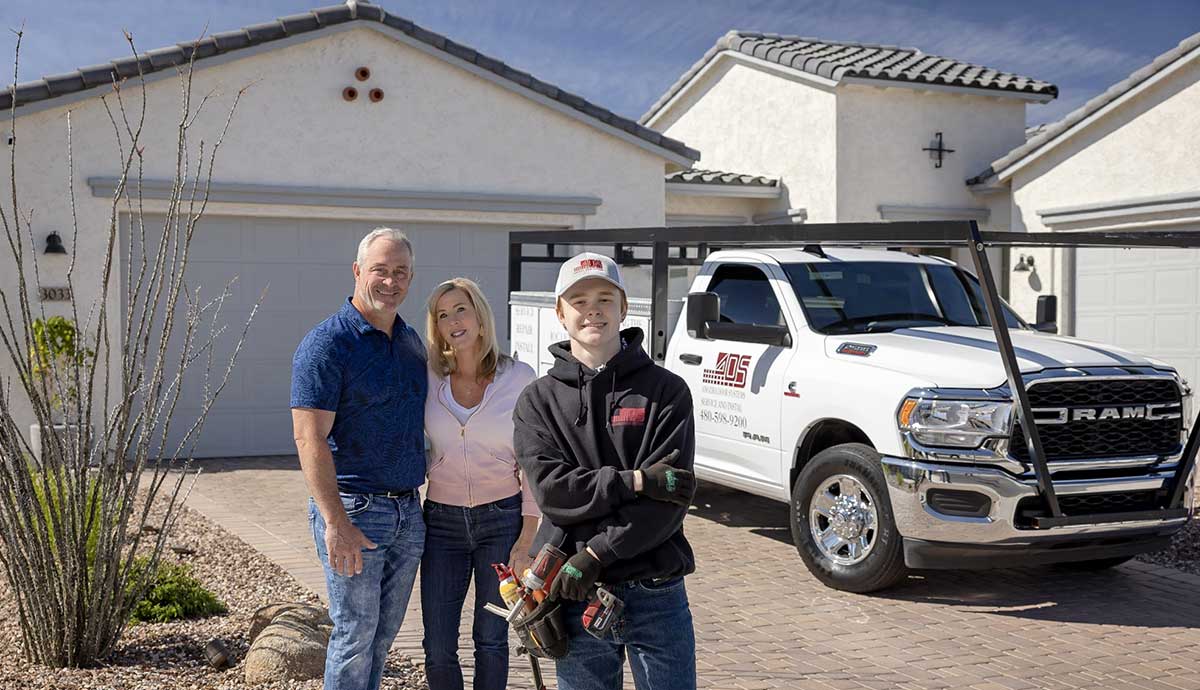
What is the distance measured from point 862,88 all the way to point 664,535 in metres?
14.2

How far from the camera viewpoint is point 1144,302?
1416 cm

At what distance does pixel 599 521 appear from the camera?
11.1 feet

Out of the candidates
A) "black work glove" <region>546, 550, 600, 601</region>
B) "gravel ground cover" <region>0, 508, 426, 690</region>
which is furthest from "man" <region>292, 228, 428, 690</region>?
"gravel ground cover" <region>0, 508, 426, 690</region>

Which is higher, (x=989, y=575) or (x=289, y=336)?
(x=289, y=336)

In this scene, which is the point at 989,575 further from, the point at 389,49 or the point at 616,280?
the point at 389,49

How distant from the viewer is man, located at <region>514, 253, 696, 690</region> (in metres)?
3.32

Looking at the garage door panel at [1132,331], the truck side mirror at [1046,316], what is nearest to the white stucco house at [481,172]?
the garage door panel at [1132,331]

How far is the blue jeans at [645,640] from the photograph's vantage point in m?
3.44

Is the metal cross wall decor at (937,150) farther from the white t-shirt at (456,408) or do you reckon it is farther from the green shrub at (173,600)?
the white t-shirt at (456,408)

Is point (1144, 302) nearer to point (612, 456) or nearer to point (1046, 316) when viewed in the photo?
point (1046, 316)

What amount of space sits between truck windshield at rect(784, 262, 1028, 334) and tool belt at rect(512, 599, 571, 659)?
16.0 ft

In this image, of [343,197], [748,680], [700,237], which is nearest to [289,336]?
[343,197]

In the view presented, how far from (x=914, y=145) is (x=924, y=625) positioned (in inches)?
456

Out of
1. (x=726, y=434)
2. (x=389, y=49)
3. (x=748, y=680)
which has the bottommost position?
(x=748, y=680)
